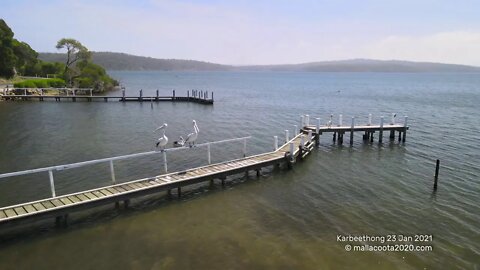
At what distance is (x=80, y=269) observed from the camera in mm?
10742

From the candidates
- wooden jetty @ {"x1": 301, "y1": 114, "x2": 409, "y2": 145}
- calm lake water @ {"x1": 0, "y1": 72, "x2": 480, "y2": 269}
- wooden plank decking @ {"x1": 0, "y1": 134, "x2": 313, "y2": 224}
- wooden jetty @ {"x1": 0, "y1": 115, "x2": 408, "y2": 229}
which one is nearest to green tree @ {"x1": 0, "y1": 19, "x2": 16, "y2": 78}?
calm lake water @ {"x1": 0, "y1": 72, "x2": 480, "y2": 269}

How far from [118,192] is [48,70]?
83254mm

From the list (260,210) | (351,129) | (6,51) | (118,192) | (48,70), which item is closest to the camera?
(118,192)

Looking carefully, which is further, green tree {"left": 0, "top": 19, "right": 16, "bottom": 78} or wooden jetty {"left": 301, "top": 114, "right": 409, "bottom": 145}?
green tree {"left": 0, "top": 19, "right": 16, "bottom": 78}

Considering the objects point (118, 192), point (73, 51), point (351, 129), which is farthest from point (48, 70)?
point (118, 192)

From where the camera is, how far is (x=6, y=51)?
60.6 meters

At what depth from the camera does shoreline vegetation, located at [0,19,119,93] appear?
2398 inches

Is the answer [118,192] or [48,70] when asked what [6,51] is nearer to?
[48,70]

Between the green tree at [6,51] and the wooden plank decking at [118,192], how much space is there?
59.1 meters

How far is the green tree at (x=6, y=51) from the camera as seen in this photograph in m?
60.3

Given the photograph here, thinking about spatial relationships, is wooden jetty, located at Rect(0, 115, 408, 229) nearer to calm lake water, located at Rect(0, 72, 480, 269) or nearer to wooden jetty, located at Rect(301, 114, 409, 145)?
calm lake water, located at Rect(0, 72, 480, 269)

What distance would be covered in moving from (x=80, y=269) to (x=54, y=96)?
1955 inches

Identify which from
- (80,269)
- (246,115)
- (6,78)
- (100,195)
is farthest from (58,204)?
(6,78)

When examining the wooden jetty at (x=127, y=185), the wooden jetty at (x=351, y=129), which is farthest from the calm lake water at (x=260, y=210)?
the wooden jetty at (x=351, y=129)
